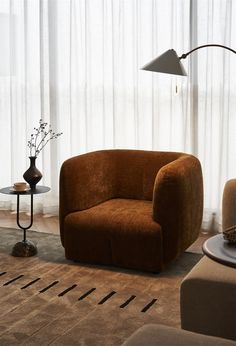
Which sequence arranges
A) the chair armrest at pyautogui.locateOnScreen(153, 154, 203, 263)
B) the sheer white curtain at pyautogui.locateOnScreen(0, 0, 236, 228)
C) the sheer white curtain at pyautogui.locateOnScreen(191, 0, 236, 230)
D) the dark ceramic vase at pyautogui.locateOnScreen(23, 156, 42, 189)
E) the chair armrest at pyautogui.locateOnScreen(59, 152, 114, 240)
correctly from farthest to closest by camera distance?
the sheer white curtain at pyautogui.locateOnScreen(0, 0, 236, 228) < the sheer white curtain at pyautogui.locateOnScreen(191, 0, 236, 230) < the dark ceramic vase at pyautogui.locateOnScreen(23, 156, 42, 189) < the chair armrest at pyautogui.locateOnScreen(59, 152, 114, 240) < the chair armrest at pyautogui.locateOnScreen(153, 154, 203, 263)

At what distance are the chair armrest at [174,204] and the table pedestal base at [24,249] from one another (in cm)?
103

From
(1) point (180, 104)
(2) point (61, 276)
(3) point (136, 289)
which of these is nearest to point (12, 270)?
(2) point (61, 276)

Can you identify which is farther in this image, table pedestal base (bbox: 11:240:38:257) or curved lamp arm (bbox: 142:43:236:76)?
table pedestal base (bbox: 11:240:38:257)

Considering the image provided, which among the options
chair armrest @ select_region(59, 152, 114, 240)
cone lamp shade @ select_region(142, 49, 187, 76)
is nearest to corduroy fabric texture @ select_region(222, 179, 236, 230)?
cone lamp shade @ select_region(142, 49, 187, 76)

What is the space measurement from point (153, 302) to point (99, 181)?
1.20 meters

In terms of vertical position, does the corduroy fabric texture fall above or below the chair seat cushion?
above

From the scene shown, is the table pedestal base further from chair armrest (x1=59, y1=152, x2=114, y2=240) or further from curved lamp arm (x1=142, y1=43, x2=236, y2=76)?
curved lamp arm (x1=142, y1=43, x2=236, y2=76)

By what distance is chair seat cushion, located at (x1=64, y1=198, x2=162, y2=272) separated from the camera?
11.2 ft

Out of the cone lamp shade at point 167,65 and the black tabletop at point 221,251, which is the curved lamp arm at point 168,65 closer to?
the cone lamp shade at point 167,65

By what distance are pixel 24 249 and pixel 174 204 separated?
48.2 inches

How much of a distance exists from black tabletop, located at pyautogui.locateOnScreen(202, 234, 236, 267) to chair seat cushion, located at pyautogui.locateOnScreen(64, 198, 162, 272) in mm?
1319

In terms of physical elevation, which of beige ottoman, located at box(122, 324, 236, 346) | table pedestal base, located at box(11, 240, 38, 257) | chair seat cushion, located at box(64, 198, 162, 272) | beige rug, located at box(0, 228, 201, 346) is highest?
beige ottoman, located at box(122, 324, 236, 346)

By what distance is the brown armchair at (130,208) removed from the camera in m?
3.38

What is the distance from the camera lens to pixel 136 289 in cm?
318
